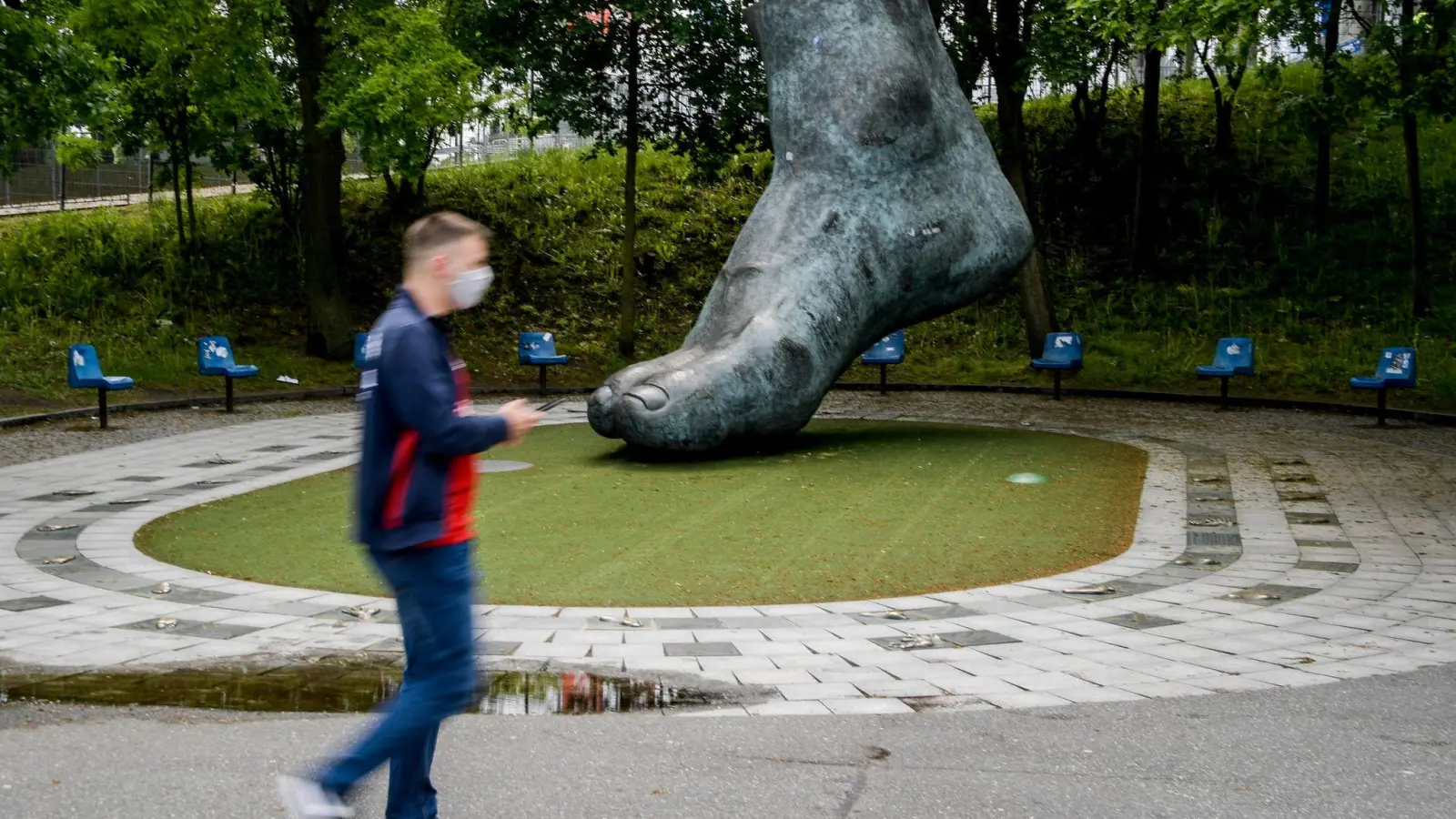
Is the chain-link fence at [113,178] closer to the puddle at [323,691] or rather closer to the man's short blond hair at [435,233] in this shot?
the puddle at [323,691]

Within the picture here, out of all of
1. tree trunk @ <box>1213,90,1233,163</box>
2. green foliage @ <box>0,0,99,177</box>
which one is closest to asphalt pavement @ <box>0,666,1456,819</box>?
green foliage @ <box>0,0,99,177</box>

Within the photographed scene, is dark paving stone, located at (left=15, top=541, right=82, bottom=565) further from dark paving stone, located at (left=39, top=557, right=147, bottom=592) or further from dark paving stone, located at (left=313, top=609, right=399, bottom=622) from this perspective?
dark paving stone, located at (left=313, top=609, right=399, bottom=622)

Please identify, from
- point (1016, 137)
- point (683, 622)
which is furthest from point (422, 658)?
point (1016, 137)

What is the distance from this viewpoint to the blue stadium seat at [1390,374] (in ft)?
52.9

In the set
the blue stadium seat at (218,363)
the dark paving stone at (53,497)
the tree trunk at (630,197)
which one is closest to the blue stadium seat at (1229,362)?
the tree trunk at (630,197)

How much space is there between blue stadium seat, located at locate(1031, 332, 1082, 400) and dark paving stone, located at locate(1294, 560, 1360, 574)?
35.9 ft

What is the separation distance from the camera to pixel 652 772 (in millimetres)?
→ 4453

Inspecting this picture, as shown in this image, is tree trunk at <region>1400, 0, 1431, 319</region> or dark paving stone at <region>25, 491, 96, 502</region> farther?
tree trunk at <region>1400, 0, 1431, 319</region>

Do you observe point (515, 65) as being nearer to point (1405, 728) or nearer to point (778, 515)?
point (778, 515)

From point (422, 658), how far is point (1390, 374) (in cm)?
1536

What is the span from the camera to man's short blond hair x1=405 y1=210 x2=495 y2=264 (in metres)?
3.68

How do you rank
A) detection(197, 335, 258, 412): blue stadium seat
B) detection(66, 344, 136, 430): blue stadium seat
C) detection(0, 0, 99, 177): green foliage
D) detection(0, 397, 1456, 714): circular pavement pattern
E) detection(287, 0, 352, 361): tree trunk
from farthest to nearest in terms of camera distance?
1. detection(287, 0, 352, 361): tree trunk
2. detection(197, 335, 258, 412): blue stadium seat
3. detection(66, 344, 136, 430): blue stadium seat
4. detection(0, 0, 99, 177): green foliage
5. detection(0, 397, 1456, 714): circular pavement pattern

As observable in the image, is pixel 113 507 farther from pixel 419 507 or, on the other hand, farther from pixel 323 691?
pixel 419 507

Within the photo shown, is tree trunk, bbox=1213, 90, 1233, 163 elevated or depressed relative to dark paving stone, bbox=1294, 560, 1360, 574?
elevated
